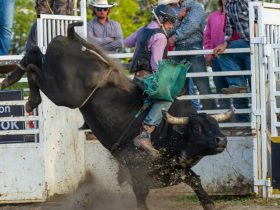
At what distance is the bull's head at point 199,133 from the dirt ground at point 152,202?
1.24 m

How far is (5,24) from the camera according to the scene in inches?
457

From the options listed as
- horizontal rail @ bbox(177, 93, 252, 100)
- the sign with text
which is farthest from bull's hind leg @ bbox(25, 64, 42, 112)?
horizontal rail @ bbox(177, 93, 252, 100)

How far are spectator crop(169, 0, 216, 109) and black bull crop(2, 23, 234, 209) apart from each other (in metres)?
1.69

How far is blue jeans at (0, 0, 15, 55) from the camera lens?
11570 mm

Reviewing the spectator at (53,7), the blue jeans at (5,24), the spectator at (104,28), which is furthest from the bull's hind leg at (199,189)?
the blue jeans at (5,24)

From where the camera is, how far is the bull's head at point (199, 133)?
8.44 m

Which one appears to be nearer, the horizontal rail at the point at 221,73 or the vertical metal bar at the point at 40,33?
the horizontal rail at the point at 221,73

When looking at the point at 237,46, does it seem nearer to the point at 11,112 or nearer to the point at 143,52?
the point at 143,52

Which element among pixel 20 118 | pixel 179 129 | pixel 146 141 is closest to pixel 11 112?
pixel 20 118

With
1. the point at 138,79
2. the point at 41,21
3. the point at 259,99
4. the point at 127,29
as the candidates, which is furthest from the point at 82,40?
the point at 127,29

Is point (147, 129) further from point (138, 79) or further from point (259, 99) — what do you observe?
point (259, 99)

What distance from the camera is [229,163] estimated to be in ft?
34.6

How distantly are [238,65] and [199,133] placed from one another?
7.50 feet

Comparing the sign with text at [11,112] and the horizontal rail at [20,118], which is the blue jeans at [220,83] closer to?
the horizontal rail at [20,118]
